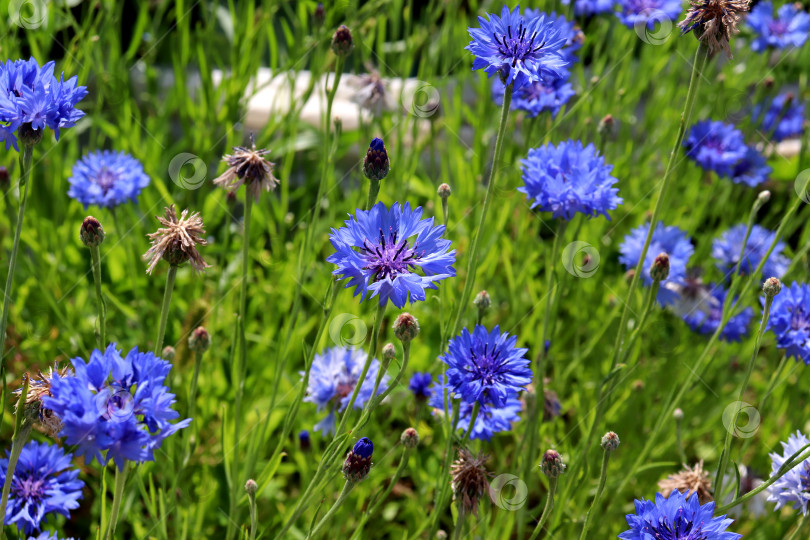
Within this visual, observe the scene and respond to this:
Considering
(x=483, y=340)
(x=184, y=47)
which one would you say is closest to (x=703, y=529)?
(x=483, y=340)

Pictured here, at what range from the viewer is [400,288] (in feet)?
2.82

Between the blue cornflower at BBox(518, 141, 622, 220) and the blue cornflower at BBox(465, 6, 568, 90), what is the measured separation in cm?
20

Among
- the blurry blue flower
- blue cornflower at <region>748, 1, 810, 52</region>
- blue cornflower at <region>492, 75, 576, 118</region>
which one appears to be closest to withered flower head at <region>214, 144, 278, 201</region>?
blue cornflower at <region>492, 75, 576, 118</region>

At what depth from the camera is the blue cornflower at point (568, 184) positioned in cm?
119

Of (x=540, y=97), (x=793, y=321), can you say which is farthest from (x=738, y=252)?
(x=540, y=97)

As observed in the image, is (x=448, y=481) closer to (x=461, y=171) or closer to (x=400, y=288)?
(x=400, y=288)

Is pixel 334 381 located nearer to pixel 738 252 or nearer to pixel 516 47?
pixel 516 47

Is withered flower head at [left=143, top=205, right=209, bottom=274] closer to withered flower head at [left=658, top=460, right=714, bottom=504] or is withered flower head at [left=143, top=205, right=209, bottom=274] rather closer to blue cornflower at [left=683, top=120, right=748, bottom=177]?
withered flower head at [left=658, top=460, right=714, bottom=504]

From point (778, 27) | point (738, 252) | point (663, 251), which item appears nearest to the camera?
point (663, 251)

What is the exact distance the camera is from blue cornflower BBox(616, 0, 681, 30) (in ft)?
5.59

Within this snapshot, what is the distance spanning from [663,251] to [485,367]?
78 cm

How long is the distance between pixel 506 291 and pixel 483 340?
90cm

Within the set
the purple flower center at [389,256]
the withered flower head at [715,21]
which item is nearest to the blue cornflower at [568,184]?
the withered flower head at [715,21]

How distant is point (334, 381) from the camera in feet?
4.32
